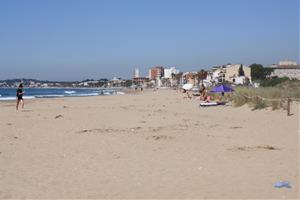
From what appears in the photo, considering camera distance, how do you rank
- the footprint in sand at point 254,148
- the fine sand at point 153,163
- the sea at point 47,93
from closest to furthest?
the fine sand at point 153,163 < the footprint in sand at point 254,148 < the sea at point 47,93

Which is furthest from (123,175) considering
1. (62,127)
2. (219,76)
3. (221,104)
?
(219,76)

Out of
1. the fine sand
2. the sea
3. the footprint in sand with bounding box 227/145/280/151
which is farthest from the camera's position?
the sea

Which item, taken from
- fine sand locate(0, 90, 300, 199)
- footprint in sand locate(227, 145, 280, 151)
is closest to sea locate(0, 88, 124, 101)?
fine sand locate(0, 90, 300, 199)

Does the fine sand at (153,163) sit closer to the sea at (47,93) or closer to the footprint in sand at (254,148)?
the footprint in sand at (254,148)

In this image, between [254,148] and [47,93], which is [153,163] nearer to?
[254,148]

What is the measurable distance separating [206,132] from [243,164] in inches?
207

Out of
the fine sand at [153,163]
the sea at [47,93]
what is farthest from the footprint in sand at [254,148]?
the sea at [47,93]

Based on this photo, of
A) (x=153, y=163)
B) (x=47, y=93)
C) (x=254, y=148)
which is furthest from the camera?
(x=47, y=93)

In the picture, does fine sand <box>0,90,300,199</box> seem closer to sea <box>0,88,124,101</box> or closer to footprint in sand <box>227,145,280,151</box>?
footprint in sand <box>227,145,280,151</box>

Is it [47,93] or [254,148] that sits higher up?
[254,148]

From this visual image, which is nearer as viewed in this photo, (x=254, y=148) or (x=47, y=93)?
(x=254, y=148)

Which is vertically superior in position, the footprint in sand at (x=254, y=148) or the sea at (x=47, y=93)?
the footprint in sand at (x=254, y=148)

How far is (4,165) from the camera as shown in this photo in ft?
27.6

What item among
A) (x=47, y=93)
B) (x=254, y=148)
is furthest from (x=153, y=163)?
(x=47, y=93)
